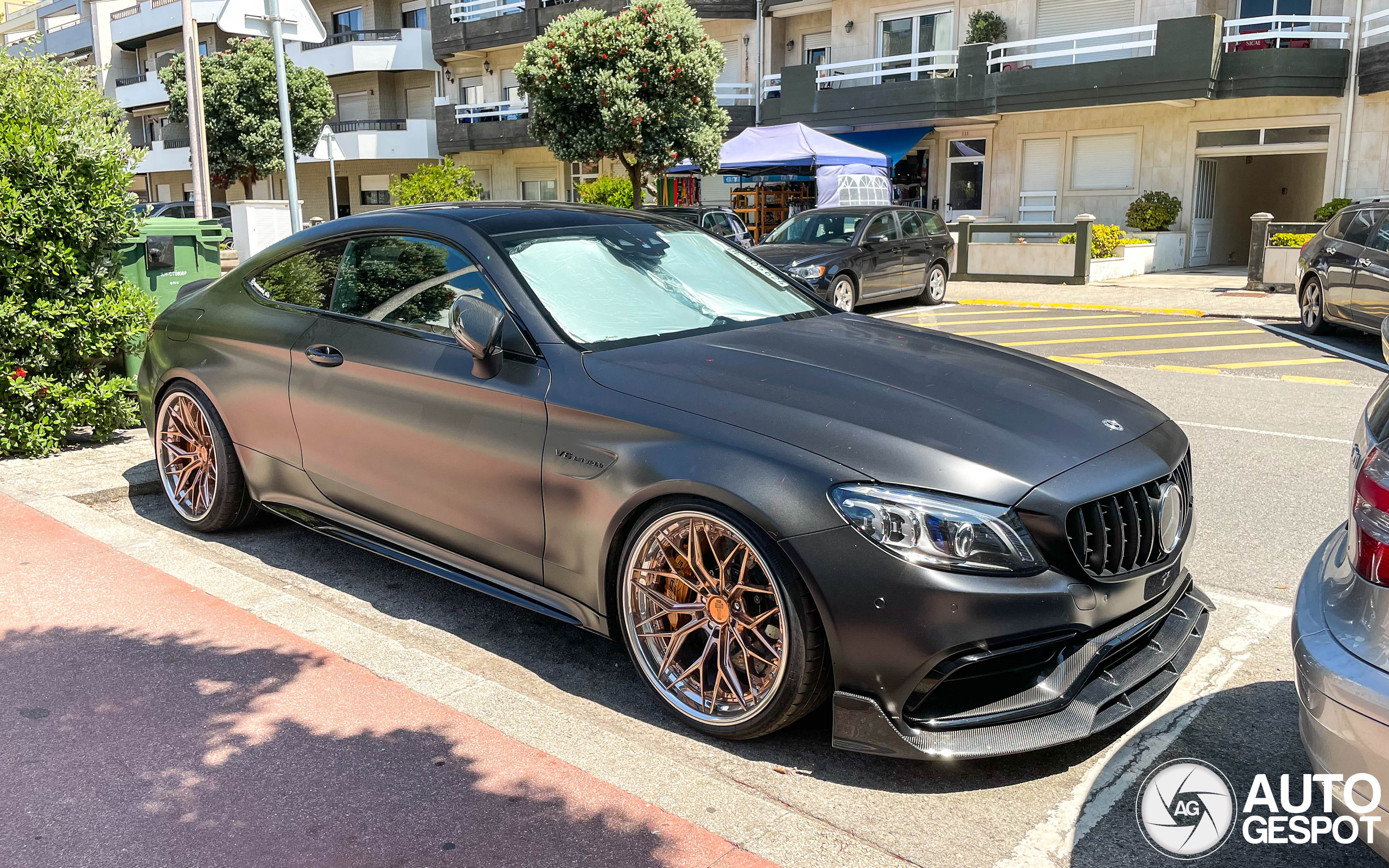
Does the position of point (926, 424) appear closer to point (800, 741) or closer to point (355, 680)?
point (800, 741)

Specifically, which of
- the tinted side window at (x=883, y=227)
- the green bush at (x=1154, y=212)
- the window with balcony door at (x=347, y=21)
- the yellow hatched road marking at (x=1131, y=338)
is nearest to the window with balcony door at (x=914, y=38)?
the green bush at (x=1154, y=212)

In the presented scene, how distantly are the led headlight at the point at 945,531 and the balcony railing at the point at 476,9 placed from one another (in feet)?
116

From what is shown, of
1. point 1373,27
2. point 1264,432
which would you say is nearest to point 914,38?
point 1373,27

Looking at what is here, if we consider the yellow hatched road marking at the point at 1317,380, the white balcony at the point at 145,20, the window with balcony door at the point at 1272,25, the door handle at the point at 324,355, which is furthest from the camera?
the white balcony at the point at 145,20

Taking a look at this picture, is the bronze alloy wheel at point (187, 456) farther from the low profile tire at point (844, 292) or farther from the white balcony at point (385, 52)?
the white balcony at point (385, 52)

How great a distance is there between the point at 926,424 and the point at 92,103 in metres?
Result: 5.84

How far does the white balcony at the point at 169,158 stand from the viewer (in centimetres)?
4603

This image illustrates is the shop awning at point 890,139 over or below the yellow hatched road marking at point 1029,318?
over

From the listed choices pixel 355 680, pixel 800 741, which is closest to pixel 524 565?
pixel 355 680

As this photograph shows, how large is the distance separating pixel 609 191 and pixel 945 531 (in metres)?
25.6

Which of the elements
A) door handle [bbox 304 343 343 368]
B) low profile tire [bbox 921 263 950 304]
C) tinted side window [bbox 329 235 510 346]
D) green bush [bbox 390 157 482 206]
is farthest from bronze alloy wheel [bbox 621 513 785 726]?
green bush [bbox 390 157 482 206]

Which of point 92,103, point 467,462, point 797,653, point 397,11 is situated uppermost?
point 397,11

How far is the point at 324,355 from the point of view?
4484 mm

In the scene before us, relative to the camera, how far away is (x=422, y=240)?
172 inches
